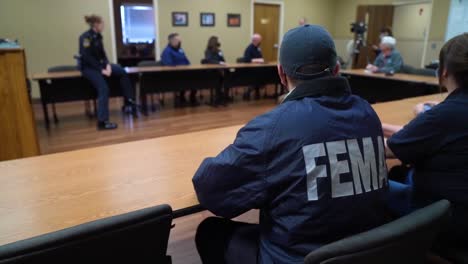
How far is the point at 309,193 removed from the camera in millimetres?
963

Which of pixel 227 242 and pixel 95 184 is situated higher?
pixel 95 184

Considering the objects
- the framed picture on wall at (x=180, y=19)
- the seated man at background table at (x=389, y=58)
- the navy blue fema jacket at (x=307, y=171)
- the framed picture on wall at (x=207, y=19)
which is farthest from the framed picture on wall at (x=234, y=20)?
the navy blue fema jacket at (x=307, y=171)

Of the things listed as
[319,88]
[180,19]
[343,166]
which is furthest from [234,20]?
[343,166]

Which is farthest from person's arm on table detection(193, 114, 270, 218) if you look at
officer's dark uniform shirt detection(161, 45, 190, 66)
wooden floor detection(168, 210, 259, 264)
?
officer's dark uniform shirt detection(161, 45, 190, 66)

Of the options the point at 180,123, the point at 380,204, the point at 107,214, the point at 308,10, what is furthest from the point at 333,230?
the point at 308,10

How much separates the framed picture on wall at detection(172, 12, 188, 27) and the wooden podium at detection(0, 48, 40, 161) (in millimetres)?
5647

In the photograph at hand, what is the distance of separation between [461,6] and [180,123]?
6009mm

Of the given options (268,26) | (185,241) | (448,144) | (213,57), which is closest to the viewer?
(448,144)

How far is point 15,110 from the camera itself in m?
2.62

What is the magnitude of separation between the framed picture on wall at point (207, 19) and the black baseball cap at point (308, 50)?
760 centimetres

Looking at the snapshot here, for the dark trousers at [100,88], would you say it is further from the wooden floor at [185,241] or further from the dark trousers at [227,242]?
the dark trousers at [227,242]

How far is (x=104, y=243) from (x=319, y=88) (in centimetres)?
70

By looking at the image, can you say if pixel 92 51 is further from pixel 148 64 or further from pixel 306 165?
pixel 306 165

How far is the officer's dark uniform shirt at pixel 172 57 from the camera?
6.48 m
